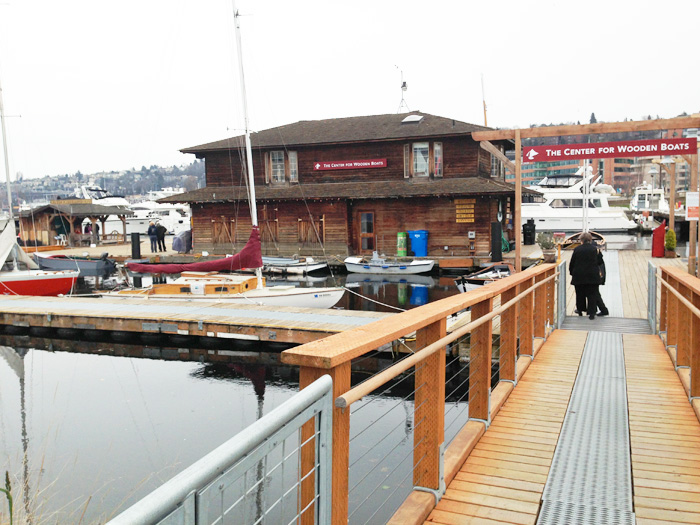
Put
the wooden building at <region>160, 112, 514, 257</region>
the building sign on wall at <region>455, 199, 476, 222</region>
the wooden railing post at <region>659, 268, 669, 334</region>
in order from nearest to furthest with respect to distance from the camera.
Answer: the wooden railing post at <region>659, 268, 669, 334</region>, the building sign on wall at <region>455, 199, 476, 222</region>, the wooden building at <region>160, 112, 514, 257</region>

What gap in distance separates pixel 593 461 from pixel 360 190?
28.2 m

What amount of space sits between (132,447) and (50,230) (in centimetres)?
3971

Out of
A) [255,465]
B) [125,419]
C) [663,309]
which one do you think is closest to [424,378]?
[255,465]

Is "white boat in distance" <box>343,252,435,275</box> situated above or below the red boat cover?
below

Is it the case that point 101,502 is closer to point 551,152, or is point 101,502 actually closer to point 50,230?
point 551,152

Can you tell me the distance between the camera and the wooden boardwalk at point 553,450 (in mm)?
3949

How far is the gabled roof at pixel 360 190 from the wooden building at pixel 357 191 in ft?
0.19

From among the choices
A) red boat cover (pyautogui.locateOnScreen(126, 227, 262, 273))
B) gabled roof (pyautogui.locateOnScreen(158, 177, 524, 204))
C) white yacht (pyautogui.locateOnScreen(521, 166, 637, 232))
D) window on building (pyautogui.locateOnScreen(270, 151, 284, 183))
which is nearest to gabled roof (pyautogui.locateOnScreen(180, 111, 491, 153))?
window on building (pyautogui.locateOnScreen(270, 151, 284, 183))

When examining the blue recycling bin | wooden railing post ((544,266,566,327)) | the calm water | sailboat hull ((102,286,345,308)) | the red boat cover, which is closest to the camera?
the calm water

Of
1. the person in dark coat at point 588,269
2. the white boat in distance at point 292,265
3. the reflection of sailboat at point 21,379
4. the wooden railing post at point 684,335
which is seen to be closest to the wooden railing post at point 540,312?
the wooden railing post at point 684,335

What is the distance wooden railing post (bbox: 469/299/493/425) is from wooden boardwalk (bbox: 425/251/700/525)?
0.21 m

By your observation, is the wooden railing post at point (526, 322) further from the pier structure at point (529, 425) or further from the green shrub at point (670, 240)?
the green shrub at point (670, 240)

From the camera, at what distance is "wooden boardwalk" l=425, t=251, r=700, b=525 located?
395 centimetres

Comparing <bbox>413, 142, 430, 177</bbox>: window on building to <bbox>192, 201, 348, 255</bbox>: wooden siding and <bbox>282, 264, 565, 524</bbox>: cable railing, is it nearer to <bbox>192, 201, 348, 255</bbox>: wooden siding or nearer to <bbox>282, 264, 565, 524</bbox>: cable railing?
<bbox>192, 201, 348, 255</bbox>: wooden siding
